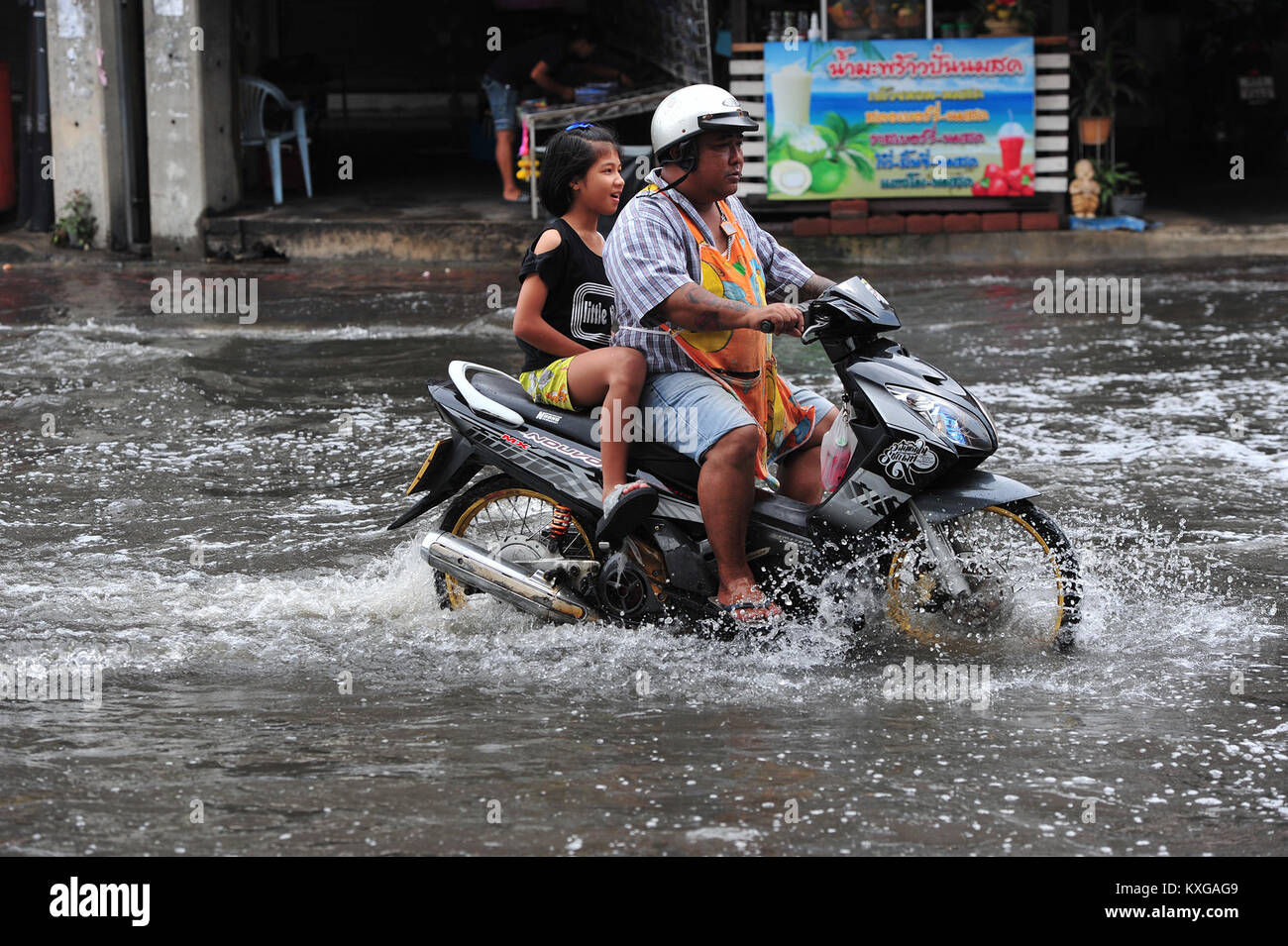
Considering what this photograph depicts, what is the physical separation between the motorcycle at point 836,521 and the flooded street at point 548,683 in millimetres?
144

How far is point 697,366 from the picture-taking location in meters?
5.01

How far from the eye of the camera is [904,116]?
12.9 m

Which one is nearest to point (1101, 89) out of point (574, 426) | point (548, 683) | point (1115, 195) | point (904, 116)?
point (1115, 195)

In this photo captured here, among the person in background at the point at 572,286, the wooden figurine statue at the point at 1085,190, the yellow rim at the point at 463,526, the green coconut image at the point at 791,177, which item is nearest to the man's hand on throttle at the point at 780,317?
the person in background at the point at 572,286

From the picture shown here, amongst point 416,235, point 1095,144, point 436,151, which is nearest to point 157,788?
point 416,235

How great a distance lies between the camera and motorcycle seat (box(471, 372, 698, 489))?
500 cm

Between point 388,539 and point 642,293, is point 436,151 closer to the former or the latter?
point 388,539

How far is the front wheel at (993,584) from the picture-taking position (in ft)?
15.7

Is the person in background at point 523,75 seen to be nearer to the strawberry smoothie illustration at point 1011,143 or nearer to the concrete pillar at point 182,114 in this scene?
the concrete pillar at point 182,114

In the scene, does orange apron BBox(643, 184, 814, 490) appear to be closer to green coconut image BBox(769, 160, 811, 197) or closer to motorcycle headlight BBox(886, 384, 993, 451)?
motorcycle headlight BBox(886, 384, 993, 451)

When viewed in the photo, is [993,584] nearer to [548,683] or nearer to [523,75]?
[548,683]

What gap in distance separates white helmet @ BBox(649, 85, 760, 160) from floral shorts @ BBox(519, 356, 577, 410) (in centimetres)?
76

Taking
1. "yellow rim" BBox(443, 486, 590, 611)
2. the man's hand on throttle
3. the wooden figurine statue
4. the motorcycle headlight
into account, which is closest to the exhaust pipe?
"yellow rim" BBox(443, 486, 590, 611)

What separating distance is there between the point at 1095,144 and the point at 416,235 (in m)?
5.76
